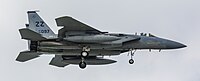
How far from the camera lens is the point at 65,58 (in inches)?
2638

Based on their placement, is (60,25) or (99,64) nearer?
(60,25)

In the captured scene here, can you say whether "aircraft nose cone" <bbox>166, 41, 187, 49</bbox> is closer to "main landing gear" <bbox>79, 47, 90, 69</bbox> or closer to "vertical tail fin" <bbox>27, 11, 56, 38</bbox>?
"main landing gear" <bbox>79, 47, 90, 69</bbox>

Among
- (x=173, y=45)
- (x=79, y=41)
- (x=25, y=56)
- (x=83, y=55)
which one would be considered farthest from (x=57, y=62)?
(x=173, y=45)

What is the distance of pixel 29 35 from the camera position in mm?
60562

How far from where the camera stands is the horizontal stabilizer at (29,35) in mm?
59944

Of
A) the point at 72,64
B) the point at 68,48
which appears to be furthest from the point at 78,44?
the point at 72,64

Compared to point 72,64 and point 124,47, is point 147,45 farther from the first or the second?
point 72,64

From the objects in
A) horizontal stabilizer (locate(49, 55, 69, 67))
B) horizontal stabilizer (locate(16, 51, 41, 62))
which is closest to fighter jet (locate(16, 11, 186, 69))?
horizontal stabilizer (locate(16, 51, 41, 62))

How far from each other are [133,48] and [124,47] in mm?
795

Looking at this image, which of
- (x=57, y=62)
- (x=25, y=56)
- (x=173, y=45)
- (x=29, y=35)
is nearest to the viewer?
(x=29, y=35)

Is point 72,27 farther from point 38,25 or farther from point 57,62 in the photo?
point 57,62

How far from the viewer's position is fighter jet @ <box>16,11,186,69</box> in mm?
61438

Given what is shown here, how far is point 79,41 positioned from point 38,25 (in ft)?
12.7

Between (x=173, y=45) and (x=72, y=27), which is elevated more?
(x=72, y=27)
